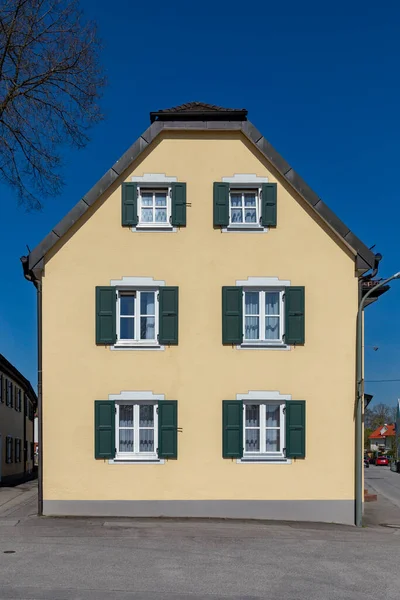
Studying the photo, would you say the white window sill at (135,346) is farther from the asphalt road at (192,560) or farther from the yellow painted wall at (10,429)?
the yellow painted wall at (10,429)

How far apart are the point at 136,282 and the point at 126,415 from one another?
131 inches

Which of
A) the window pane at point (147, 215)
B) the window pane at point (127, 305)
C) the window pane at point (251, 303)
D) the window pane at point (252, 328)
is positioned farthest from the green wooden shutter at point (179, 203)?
the window pane at point (252, 328)

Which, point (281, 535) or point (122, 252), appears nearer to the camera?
point (281, 535)

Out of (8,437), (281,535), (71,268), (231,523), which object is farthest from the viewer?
(8,437)

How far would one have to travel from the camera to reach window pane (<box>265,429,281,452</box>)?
1758cm

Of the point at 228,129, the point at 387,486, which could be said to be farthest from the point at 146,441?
the point at 387,486

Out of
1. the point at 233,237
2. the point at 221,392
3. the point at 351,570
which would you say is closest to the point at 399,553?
the point at 351,570

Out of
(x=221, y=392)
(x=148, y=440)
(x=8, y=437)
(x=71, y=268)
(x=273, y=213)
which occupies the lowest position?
(x=8, y=437)

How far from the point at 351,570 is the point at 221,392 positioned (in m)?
6.49

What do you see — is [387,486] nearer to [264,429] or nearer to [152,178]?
[264,429]

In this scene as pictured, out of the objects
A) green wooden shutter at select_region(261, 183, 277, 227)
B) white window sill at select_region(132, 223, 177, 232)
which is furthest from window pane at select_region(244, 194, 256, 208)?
white window sill at select_region(132, 223, 177, 232)

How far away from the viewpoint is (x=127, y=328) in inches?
696

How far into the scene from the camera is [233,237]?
17922mm

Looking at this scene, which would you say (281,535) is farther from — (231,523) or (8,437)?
(8,437)
